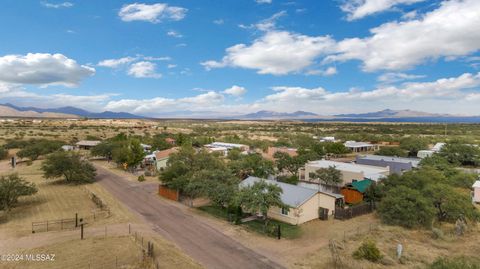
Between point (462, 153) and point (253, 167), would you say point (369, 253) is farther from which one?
point (462, 153)

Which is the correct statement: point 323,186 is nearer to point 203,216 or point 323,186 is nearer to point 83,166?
point 203,216

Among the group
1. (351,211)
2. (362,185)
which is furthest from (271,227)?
(362,185)

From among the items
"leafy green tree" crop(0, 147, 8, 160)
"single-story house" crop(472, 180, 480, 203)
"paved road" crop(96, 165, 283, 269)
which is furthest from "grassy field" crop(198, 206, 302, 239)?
"leafy green tree" crop(0, 147, 8, 160)

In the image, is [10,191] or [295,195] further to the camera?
[10,191]

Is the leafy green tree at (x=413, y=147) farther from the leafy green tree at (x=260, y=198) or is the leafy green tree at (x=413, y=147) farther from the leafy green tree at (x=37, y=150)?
the leafy green tree at (x=37, y=150)

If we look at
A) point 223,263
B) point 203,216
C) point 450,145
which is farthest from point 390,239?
point 450,145

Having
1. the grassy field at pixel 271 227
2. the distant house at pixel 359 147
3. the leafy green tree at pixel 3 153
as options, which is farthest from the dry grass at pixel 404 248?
the leafy green tree at pixel 3 153
